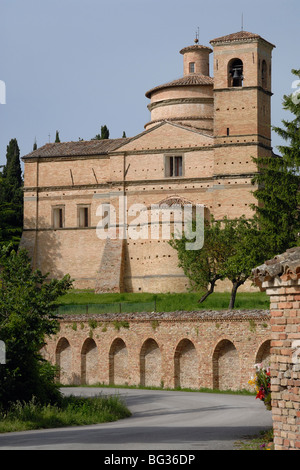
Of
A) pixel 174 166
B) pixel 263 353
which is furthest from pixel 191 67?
pixel 263 353

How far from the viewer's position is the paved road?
17156 millimetres

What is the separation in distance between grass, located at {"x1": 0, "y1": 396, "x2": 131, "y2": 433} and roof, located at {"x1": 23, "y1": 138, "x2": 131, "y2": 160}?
107 feet

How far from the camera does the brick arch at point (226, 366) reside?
112 ft

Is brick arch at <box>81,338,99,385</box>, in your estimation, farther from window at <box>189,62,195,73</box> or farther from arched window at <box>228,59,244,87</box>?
window at <box>189,62,195,73</box>

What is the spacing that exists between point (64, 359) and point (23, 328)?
712 inches

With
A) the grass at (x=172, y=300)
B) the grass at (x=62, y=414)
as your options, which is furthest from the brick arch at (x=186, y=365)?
the grass at (x=62, y=414)

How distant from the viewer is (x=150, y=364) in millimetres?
37906

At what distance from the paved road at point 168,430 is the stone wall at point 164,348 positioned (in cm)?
398

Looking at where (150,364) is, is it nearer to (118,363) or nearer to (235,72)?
(118,363)

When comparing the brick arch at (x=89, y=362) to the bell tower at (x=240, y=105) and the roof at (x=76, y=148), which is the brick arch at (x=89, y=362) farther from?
the roof at (x=76, y=148)

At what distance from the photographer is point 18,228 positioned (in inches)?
2343

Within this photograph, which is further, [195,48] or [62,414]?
[195,48]
